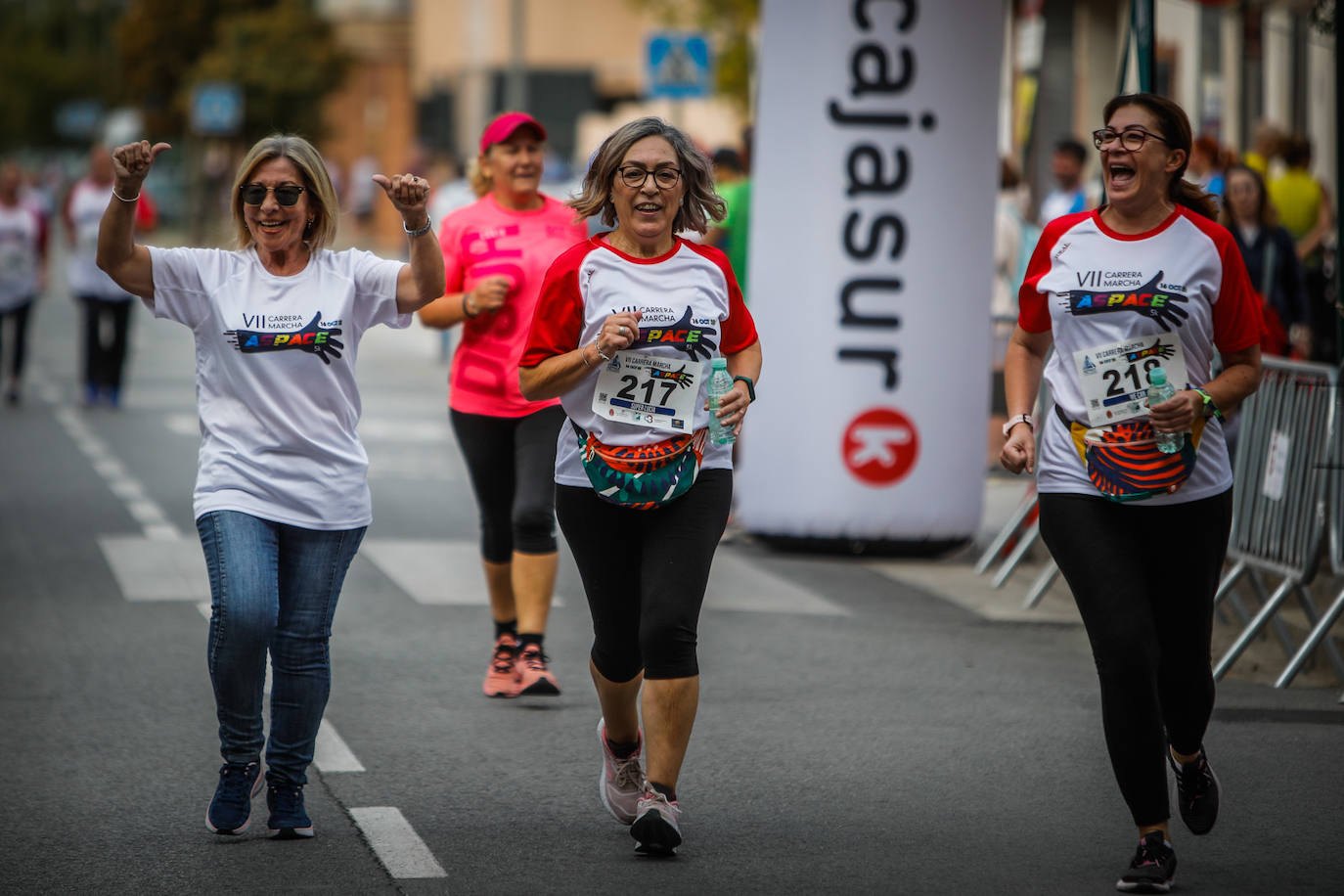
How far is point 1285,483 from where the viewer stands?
8.08 metres

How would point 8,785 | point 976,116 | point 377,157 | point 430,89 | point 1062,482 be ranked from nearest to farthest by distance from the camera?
point 1062,482, point 8,785, point 976,116, point 430,89, point 377,157

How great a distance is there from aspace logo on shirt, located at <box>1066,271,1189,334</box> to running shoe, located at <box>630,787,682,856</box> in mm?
1680

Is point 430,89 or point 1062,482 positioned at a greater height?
point 430,89

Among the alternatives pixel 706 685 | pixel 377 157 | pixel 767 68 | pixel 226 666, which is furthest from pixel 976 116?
pixel 377 157

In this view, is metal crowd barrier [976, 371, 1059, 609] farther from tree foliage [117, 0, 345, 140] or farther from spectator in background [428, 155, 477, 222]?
tree foliage [117, 0, 345, 140]

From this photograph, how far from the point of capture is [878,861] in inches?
219

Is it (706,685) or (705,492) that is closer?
(705,492)

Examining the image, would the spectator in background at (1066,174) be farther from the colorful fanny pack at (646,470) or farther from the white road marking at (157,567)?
the colorful fanny pack at (646,470)

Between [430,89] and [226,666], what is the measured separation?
57.0 m

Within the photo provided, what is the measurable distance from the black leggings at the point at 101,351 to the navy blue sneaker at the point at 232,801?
13.5 metres

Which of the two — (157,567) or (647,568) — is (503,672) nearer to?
(647,568)

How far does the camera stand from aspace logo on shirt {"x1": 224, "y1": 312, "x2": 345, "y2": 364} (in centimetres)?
561

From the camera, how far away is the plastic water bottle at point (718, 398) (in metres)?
5.48

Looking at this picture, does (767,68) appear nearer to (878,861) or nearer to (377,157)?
(878,861)
